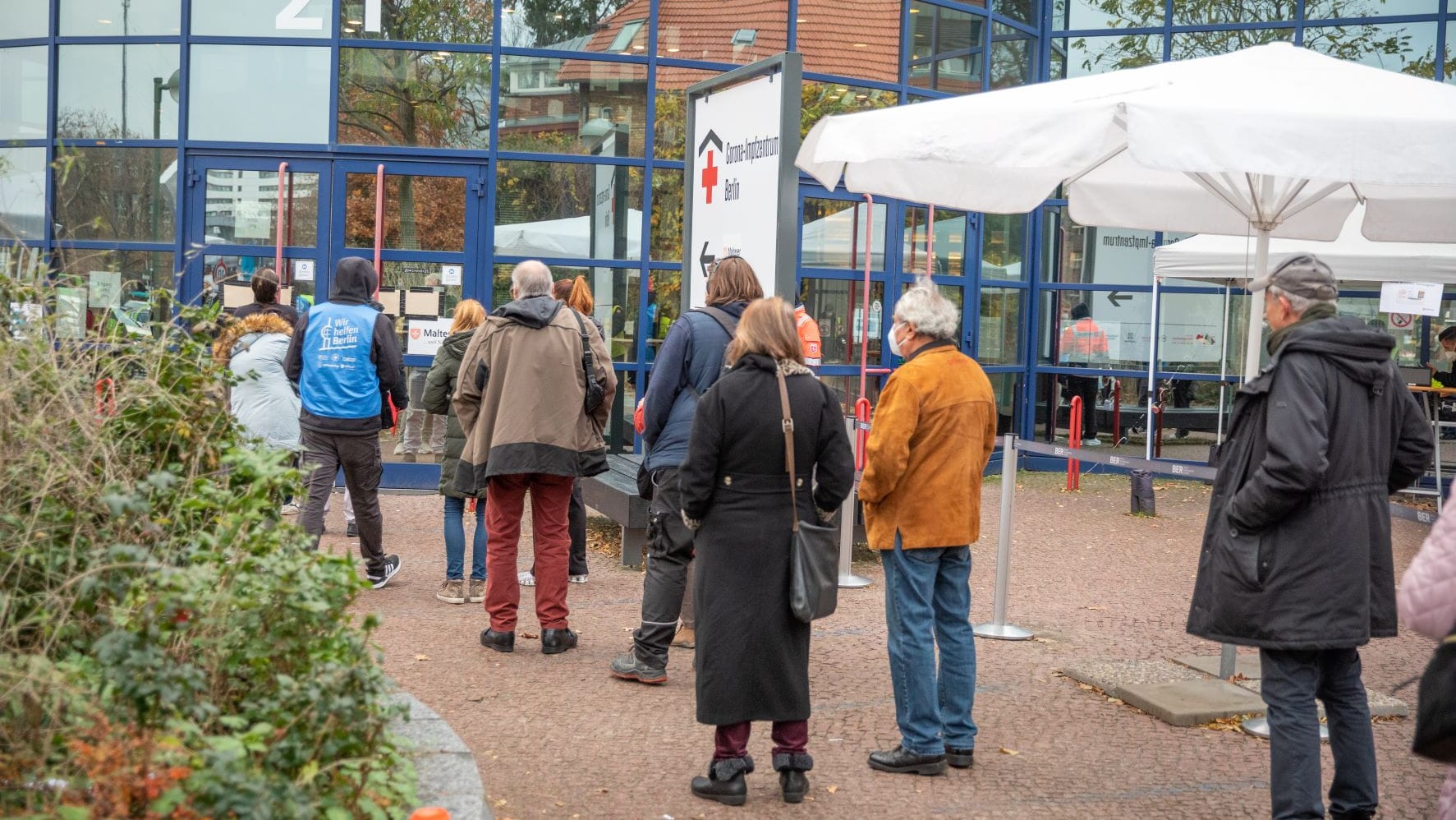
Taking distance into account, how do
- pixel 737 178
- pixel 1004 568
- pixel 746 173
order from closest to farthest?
1. pixel 746 173
2. pixel 737 178
3. pixel 1004 568

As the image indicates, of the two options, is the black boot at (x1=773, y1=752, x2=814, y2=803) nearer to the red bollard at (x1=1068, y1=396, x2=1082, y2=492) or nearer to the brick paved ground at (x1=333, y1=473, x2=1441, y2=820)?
the brick paved ground at (x1=333, y1=473, x2=1441, y2=820)

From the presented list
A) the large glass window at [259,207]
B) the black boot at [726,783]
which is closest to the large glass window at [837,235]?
the large glass window at [259,207]

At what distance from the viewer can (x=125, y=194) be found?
12500 mm

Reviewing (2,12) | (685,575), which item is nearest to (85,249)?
(2,12)

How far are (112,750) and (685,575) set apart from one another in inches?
151

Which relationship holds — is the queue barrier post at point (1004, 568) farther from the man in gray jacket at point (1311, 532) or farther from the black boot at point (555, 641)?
the man in gray jacket at point (1311, 532)

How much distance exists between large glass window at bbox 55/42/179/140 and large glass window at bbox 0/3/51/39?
0.31 meters

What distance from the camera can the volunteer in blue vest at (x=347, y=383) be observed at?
8.18 metres

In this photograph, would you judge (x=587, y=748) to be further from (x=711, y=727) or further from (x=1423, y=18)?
(x=1423, y=18)

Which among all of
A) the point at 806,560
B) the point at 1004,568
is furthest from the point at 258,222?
the point at 806,560

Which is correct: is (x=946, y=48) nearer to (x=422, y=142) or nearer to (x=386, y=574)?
(x=422, y=142)

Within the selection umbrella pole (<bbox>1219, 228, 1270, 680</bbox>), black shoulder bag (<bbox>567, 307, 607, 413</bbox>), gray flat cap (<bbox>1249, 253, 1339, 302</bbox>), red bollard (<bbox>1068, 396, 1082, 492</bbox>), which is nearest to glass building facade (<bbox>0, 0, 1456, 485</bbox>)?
red bollard (<bbox>1068, 396, 1082, 492</bbox>)

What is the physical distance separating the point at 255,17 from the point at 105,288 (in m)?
2.65

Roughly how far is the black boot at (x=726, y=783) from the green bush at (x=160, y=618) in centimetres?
125
